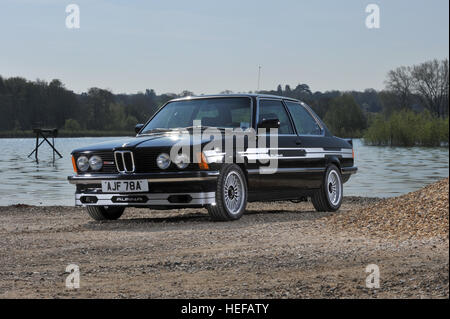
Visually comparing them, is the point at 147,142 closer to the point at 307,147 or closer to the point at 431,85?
the point at 307,147

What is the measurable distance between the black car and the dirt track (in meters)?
0.46

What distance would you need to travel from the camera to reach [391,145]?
5831 centimetres

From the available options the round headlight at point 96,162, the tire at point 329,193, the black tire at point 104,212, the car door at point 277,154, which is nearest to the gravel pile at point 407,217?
the car door at point 277,154

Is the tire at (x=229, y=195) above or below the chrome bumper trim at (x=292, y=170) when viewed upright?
below

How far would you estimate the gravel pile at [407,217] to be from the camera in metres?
8.85

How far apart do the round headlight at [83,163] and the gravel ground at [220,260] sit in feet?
2.93

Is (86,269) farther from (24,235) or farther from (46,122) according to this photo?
(46,122)

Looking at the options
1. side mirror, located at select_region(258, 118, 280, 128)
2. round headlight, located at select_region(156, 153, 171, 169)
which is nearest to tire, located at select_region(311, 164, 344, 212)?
side mirror, located at select_region(258, 118, 280, 128)

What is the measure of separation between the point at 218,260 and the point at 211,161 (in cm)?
306

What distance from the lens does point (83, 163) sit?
36.5 ft

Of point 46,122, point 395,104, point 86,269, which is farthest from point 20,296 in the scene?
point 46,122

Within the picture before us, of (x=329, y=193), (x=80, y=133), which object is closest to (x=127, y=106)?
(x=80, y=133)

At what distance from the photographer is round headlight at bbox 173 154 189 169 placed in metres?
10.3

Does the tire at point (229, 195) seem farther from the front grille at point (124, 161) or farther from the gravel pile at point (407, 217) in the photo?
the gravel pile at point (407, 217)
